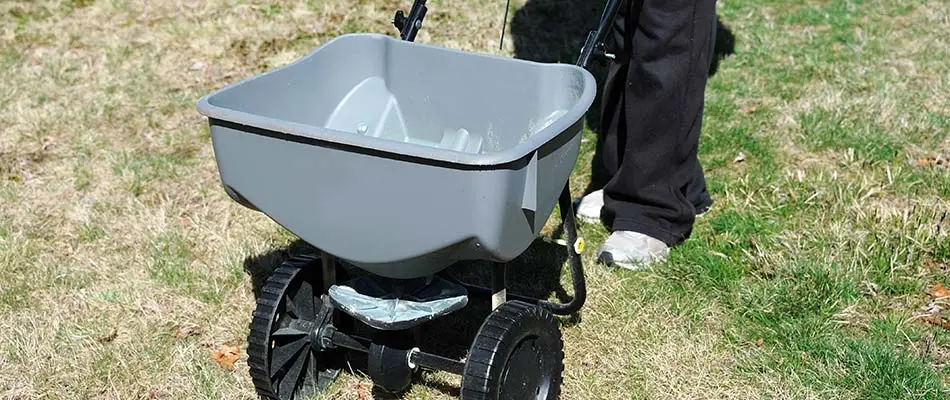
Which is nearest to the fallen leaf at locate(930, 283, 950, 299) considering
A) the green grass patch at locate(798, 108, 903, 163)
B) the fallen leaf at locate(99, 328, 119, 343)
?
the green grass patch at locate(798, 108, 903, 163)

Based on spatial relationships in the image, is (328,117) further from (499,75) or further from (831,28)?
(831,28)

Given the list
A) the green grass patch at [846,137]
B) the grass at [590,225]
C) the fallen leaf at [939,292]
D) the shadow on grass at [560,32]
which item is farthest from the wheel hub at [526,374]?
the shadow on grass at [560,32]

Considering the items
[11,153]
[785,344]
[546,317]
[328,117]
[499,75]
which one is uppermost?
[499,75]

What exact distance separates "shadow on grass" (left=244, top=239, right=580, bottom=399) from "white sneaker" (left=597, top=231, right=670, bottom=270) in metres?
0.16

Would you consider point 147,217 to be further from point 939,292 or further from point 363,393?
point 939,292

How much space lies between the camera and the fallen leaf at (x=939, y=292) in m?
3.19

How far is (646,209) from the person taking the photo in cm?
347

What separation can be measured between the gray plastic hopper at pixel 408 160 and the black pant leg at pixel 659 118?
61 centimetres

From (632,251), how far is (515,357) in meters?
1.05

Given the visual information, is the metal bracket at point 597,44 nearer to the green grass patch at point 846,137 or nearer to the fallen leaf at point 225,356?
the fallen leaf at point 225,356

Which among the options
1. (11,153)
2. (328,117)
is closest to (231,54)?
(11,153)

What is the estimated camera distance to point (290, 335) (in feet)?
8.87

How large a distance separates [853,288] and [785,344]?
40 centimetres

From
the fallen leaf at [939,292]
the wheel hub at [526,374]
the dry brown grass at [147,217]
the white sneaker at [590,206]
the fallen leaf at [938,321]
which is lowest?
the dry brown grass at [147,217]
